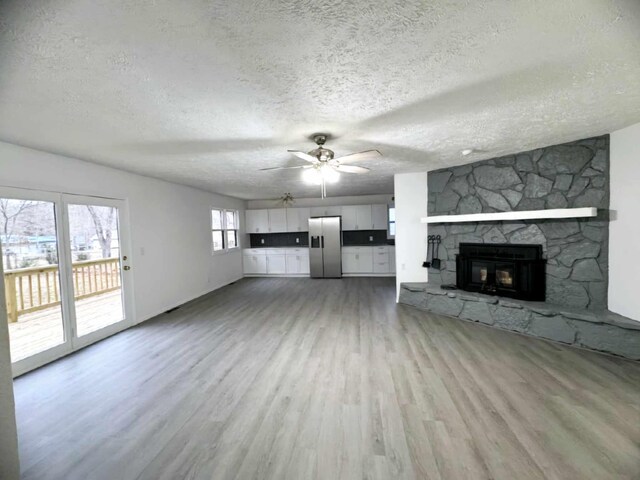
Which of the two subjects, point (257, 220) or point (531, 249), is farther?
point (257, 220)

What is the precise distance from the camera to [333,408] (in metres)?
2.06

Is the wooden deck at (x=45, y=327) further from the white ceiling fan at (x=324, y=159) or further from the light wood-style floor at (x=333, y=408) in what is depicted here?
the white ceiling fan at (x=324, y=159)

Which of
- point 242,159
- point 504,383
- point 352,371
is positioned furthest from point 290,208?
point 504,383

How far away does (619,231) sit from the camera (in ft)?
9.46

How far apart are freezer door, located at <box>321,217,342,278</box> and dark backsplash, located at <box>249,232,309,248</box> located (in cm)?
89

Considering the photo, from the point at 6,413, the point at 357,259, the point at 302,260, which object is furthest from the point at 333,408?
the point at 302,260

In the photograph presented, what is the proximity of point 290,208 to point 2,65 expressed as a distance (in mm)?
6521

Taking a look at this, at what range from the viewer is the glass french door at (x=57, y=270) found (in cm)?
273

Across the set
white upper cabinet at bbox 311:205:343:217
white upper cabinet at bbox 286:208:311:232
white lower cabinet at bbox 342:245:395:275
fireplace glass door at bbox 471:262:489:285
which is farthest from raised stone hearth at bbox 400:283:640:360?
white upper cabinet at bbox 286:208:311:232

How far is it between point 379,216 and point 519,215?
13.1 feet

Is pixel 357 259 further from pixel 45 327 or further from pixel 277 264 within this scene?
pixel 45 327

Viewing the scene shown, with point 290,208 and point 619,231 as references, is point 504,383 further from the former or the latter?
point 290,208

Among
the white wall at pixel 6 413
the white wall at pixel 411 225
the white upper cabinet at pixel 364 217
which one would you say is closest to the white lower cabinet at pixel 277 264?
the white upper cabinet at pixel 364 217

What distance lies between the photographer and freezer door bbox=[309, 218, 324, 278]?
7.35 meters
